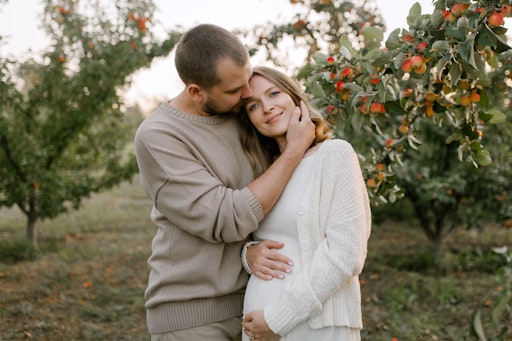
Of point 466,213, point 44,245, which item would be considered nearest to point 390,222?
point 466,213

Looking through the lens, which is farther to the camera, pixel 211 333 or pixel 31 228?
pixel 31 228

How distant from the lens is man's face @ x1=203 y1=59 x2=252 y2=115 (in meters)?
1.74

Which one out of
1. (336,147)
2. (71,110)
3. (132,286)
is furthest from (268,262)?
(71,110)

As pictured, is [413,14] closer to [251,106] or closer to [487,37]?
[487,37]

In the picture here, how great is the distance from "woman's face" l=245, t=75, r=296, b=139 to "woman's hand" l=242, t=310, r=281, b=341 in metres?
0.64

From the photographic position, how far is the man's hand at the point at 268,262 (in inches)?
65.0

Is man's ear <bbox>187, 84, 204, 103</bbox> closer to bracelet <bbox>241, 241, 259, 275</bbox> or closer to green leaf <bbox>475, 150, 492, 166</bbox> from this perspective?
bracelet <bbox>241, 241, 259, 275</bbox>

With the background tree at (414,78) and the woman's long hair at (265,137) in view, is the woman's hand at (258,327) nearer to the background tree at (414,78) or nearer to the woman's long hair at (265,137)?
the woman's long hair at (265,137)

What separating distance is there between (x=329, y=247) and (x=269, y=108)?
57cm

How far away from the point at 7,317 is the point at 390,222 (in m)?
7.24

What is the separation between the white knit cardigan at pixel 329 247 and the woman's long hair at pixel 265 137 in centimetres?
22

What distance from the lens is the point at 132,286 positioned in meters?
5.23

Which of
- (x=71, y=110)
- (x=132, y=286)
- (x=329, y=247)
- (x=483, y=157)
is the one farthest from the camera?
(x=71, y=110)

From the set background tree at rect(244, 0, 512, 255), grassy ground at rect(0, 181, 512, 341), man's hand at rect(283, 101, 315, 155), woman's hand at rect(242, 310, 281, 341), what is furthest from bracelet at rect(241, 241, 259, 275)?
grassy ground at rect(0, 181, 512, 341)
